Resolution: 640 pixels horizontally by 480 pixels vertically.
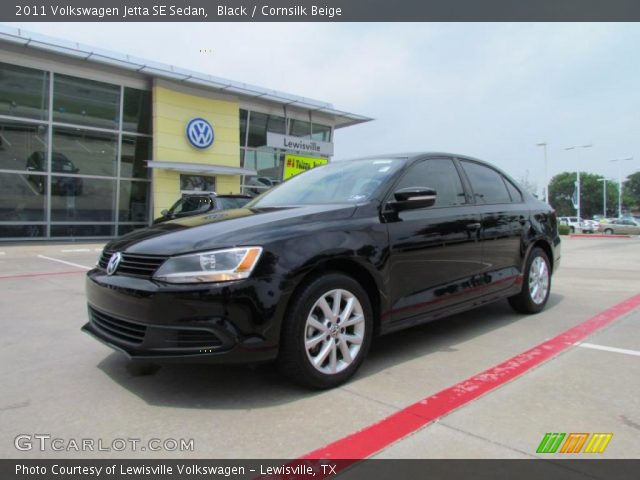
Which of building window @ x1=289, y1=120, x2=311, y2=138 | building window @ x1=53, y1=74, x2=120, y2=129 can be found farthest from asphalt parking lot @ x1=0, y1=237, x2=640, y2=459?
building window @ x1=289, y1=120, x2=311, y2=138

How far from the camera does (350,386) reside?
10.3 feet

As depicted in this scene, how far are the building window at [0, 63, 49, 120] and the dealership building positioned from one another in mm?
31

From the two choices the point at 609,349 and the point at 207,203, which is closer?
the point at 609,349

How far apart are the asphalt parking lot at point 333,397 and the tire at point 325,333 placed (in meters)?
0.15

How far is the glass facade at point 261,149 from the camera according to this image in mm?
22156

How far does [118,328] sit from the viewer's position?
3.03 m

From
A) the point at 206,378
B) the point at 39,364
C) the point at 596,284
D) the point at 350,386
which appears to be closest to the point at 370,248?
the point at 350,386

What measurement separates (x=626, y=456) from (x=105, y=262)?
3.25 m

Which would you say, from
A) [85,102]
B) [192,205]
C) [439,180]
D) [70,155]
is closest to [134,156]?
[70,155]

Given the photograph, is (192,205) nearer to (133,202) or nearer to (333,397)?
(133,202)

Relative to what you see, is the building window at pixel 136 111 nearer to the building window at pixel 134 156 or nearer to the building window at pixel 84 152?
the building window at pixel 134 156

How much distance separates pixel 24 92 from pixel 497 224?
1684cm

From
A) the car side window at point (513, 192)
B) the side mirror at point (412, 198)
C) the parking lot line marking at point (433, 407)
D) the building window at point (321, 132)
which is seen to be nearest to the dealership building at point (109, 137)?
the building window at point (321, 132)

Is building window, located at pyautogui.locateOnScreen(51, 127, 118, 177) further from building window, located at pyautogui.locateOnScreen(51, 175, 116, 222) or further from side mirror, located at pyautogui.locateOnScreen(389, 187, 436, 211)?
side mirror, located at pyautogui.locateOnScreen(389, 187, 436, 211)
